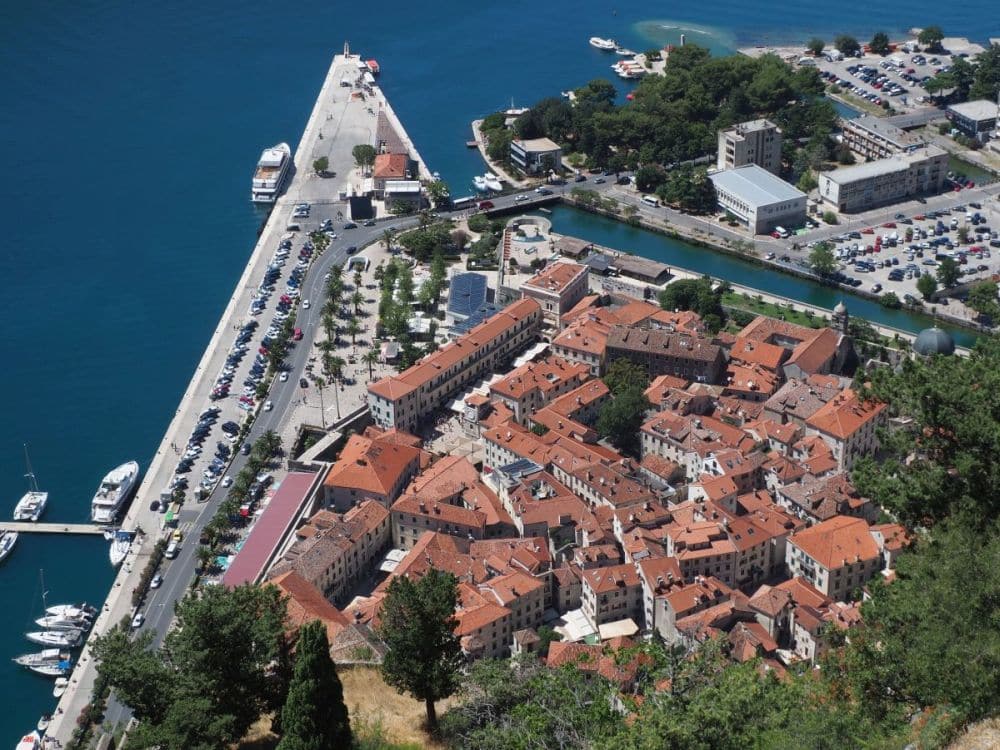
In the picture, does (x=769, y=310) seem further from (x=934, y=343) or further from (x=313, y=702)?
(x=313, y=702)

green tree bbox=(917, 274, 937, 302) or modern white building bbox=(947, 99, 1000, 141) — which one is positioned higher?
modern white building bbox=(947, 99, 1000, 141)

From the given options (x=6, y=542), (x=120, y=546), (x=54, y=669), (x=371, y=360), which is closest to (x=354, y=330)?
(x=371, y=360)

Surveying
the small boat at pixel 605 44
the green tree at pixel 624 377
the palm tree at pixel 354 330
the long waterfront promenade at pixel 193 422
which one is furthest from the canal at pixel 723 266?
the small boat at pixel 605 44

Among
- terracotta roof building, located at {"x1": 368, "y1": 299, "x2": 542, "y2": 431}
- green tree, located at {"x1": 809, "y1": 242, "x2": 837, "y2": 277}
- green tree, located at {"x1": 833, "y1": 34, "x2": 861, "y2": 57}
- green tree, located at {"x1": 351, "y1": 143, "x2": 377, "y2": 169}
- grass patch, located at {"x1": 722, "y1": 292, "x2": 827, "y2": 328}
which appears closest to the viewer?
terracotta roof building, located at {"x1": 368, "y1": 299, "x2": 542, "y2": 431}

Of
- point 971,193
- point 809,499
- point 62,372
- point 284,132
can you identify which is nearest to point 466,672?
point 809,499

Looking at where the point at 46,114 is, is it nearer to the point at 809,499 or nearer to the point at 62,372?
the point at 62,372

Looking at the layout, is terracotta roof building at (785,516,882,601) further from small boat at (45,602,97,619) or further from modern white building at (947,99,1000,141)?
modern white building at (947,99,1000,141)

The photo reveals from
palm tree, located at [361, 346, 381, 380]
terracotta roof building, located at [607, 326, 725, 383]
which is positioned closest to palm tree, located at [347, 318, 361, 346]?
palm tree, located at [361, 346, 381, 380]
